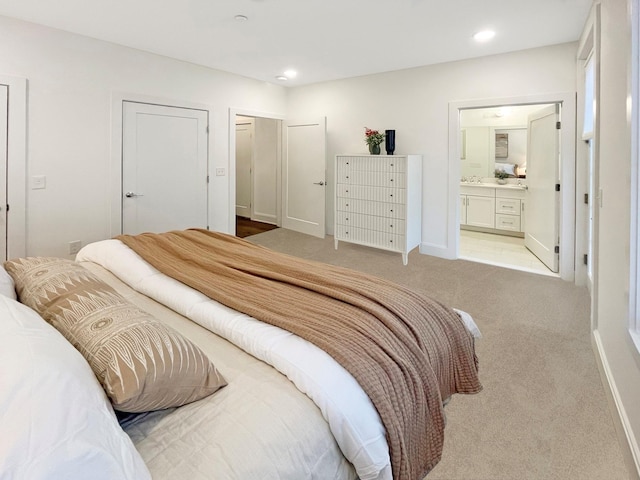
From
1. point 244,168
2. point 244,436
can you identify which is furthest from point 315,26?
point 244,168

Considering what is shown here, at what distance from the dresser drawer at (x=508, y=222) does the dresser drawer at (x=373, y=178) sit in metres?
2.72

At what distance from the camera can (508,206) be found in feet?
20.9

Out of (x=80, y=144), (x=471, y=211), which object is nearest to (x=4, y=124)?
(x=80, y=144)

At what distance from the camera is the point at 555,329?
9.55 feet

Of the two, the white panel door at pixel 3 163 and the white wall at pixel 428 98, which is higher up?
the white wall at pixel 428 98

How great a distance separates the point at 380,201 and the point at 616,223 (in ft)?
9.99

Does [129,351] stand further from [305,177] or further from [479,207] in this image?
[479,207]

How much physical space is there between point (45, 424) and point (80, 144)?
3992mm

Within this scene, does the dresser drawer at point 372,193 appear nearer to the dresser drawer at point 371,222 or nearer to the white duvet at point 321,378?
the dresser drawer at point 371,222

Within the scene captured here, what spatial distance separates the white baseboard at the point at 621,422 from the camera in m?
1.57

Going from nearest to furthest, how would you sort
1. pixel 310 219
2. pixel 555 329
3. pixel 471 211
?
pixel 555 329 → pixel 310 219 → pixel 471 211

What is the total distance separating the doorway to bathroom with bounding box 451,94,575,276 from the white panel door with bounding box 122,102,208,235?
10.9 feet

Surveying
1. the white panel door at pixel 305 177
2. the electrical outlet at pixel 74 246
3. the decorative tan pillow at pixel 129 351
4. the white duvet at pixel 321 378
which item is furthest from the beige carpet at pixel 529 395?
the electrical outlet at pixel 74 246

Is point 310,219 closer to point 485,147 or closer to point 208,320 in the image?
point 485,147
